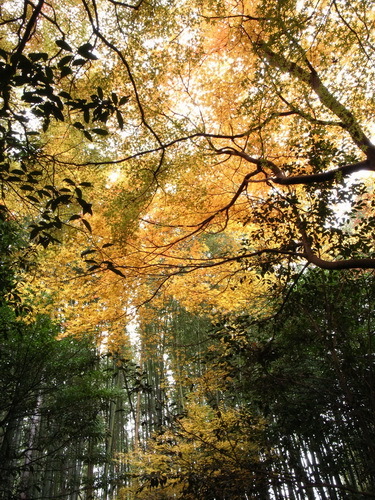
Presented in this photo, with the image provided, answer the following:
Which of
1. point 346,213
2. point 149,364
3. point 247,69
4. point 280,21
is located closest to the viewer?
point 280,21

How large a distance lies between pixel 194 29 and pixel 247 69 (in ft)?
2.43

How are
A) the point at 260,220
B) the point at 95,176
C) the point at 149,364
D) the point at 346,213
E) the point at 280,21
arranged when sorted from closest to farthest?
the point at 280,21
the point at 346,213
the point at 260,220
the point at 95,176
the point at 149,364

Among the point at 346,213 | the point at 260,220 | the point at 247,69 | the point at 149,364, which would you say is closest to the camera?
the point at 346,213

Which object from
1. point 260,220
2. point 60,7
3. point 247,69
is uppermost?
point 60,7

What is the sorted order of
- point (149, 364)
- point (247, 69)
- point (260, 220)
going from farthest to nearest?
point (149, 364) < point (247, 69) < point (260, 220)

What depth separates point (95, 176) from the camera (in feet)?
14.0

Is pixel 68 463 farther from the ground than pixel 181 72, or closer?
closer

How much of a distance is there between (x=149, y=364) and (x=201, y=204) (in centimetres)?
793

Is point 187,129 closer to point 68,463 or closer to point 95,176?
point 95,176

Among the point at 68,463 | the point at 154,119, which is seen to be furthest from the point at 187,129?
the point at 68,463

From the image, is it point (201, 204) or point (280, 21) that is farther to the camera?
point (201, 204)

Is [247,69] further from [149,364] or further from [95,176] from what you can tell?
[149,364]

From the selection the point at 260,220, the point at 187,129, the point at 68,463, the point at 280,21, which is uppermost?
the point at 187,129

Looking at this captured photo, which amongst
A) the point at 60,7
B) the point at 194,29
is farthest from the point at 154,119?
the point at 60,7
